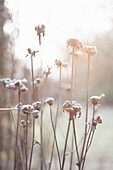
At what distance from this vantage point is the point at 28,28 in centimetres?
151

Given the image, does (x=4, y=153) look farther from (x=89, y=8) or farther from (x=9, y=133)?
(x=89, y=8)

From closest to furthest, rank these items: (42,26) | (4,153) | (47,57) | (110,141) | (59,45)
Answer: (42,26)
(47,57)
(59,45)
(4,153)
(110,141)

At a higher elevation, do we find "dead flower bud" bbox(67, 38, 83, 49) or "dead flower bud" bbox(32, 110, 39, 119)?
"dead flower bud" bbox(67, 38, 83, 49)

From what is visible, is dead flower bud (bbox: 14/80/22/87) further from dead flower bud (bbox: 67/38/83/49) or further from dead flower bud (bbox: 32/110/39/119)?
dead flower bud (bbox: 67/38/83/49)

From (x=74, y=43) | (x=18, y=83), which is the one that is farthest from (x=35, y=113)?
(x=74, y=43)

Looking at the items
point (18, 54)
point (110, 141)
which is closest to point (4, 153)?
point (18, 54)

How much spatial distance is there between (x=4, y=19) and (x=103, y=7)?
71 centimetres

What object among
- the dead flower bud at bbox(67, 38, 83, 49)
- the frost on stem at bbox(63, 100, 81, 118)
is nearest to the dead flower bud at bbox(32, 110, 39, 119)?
the frost on stem at bbox(63, 100, 81, 118)

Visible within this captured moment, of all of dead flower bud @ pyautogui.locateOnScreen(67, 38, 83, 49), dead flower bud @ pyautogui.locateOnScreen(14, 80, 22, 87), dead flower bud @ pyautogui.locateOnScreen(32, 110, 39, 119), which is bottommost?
dead flower bud @ pyautogui.locateOnScreen(32, 110, 39, 119)

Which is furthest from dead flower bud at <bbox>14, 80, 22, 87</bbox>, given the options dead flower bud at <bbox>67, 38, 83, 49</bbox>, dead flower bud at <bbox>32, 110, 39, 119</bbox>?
dead flower bud at <bbox>67, 38, 83, 49</bbox>

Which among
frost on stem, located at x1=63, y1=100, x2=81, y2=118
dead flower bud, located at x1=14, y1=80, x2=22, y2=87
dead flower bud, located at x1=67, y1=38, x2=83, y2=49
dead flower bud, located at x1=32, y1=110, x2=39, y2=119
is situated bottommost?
dead flower bud, located at x1=32, y1=110, x2=39, y2=119

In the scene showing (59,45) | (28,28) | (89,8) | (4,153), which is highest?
(89,8)

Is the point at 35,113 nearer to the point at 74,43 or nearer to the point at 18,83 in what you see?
the point at 18,83

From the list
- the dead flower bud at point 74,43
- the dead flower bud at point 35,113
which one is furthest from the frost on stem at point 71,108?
the dead flower bud at point 74,43
